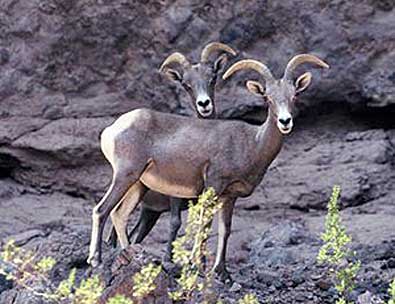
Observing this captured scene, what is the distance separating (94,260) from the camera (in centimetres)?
800

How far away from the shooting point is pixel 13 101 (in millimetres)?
11469

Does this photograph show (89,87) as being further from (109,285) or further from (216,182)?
(109,285)

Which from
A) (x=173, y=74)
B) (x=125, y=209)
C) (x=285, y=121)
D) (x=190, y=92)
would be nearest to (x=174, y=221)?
(x=125, y=209)

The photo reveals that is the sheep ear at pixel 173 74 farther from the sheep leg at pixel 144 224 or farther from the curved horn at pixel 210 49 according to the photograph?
the sheep leg at pixel 144 224

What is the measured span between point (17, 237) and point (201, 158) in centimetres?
228

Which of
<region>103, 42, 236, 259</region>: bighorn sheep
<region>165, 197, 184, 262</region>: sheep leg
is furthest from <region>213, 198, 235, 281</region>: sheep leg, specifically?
<region>103, 42, 236, 259</region>: bighorn sheep

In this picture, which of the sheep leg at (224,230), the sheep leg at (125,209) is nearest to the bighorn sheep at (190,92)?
the sheep leg at (125,209)

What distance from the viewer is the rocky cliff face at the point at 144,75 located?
37.4 feet

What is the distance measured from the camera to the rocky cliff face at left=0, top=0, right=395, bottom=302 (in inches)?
448

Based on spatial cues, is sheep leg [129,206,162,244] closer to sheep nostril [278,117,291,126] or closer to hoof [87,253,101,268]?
hoof [87,253,101,268]

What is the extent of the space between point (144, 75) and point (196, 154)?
10.7 feet

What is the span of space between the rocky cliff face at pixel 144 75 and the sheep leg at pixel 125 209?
270 cm

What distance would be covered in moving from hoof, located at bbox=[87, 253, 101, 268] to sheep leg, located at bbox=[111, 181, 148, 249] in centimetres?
58

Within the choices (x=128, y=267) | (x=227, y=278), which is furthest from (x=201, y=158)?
(x=128, y=267)
